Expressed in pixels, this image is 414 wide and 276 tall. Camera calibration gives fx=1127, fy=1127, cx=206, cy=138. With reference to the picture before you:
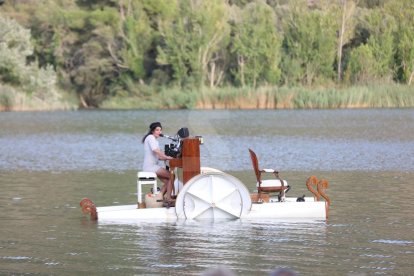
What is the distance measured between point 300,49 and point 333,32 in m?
2.41

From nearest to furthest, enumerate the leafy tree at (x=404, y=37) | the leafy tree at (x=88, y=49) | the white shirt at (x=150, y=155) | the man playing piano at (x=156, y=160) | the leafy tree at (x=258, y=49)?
the man playing piano at (x=156, y=160), the white shirt at (x=150, y=155), the leafy tree at (x=404, y=37), the leafy tree at (x=258, y=49), the leafy tree at (x=88, y=49)

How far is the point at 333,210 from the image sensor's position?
1688 cm

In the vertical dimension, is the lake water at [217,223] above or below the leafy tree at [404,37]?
below

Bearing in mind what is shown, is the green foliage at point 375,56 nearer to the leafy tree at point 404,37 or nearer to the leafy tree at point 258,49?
the leafy tree at point 404,37

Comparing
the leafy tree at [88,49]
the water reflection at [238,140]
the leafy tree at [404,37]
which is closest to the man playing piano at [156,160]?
the water reflection at [238,140]

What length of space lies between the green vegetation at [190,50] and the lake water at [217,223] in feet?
94.1

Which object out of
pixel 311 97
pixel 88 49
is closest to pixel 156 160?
pixel 311 97

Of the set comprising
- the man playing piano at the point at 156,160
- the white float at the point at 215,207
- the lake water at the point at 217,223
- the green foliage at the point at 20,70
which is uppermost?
the green foliage at the point at 20,70

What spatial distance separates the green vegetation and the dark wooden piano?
159 feet

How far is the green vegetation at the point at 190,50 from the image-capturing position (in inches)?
2665

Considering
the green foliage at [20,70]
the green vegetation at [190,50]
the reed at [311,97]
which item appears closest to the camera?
the reed at [311,97]

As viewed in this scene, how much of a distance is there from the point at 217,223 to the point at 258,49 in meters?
59.2

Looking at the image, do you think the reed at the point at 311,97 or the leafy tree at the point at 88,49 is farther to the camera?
the leafy tree at the point at 88,49

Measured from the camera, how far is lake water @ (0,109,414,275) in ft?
40.4
